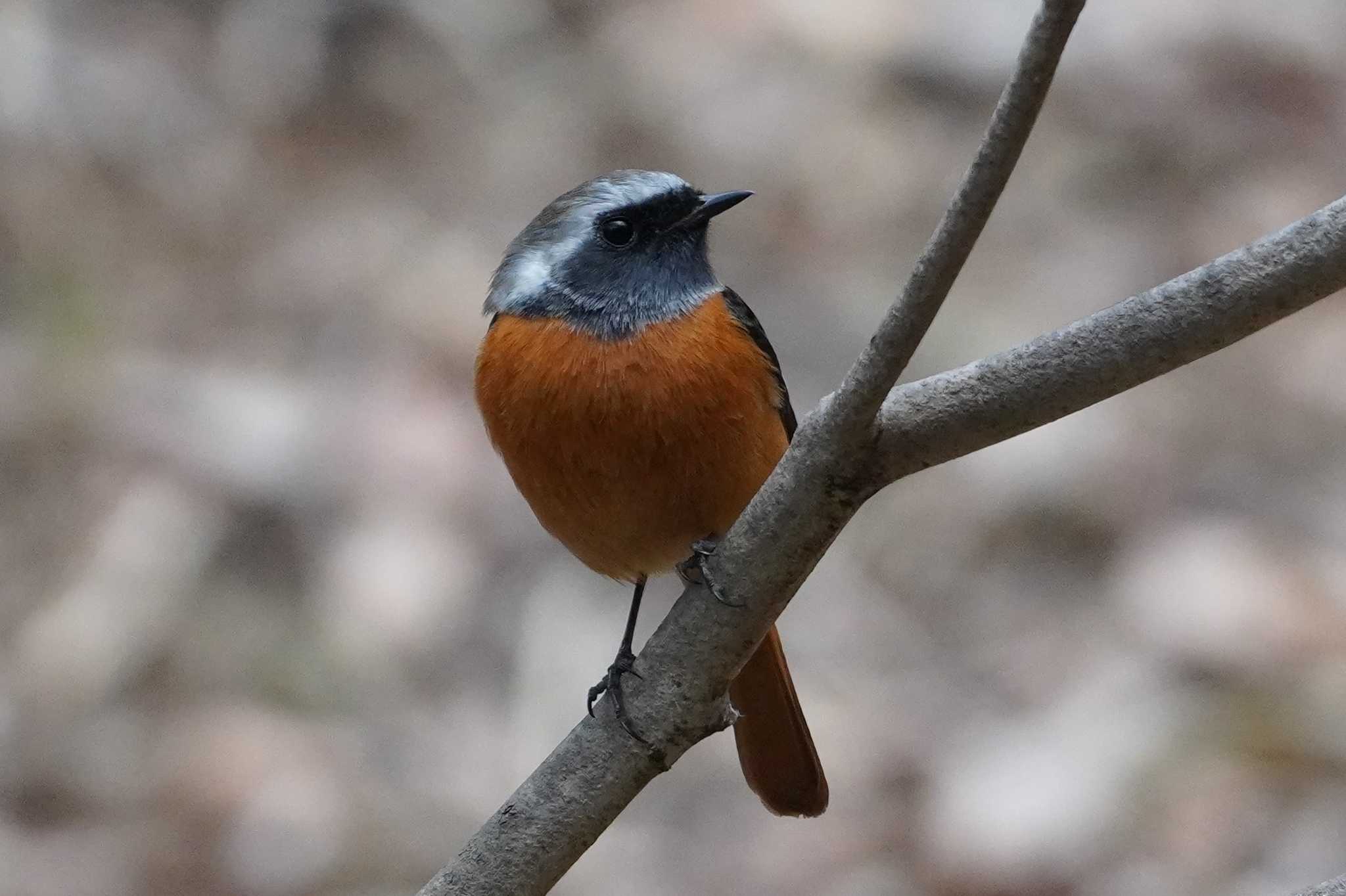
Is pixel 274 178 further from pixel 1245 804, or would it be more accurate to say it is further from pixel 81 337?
pixel 1245 804

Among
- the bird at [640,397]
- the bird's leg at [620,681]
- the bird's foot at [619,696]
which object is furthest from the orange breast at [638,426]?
the bird's foot at [619,696]

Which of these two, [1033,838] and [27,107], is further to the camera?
[27,107]

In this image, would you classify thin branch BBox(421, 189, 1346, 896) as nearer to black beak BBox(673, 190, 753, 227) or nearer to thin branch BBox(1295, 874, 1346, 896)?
thin branch BBox(1295, 874, 1346, 896)

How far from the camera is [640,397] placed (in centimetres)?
359

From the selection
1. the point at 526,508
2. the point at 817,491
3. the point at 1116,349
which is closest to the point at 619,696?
the point at 817,491

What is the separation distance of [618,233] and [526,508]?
303 centimetres

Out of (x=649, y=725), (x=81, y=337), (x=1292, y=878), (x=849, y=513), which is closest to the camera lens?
(x=849, y=513)

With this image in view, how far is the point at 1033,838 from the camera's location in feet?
17.9

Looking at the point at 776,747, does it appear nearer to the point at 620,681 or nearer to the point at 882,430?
the point at 620,681

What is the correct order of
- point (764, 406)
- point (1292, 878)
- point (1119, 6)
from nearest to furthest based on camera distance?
point (764, 406) → point (1292, 878) → point (1119, 6)

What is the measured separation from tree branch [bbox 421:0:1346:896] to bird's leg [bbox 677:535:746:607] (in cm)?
2

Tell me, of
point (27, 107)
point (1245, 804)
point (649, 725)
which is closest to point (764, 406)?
point (649, 725)

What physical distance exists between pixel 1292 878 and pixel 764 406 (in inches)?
108

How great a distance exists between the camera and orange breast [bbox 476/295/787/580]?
359cm
